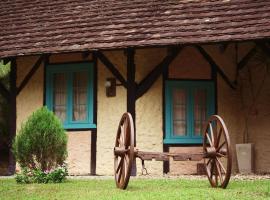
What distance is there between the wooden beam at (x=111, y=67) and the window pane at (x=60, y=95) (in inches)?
48.7

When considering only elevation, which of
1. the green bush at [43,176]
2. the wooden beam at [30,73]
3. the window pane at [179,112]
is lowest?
the green bush at [43,176]

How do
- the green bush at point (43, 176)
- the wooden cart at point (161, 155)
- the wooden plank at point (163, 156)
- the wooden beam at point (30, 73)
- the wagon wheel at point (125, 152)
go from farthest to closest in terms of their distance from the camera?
the wooden beam at point (30, 73), the green bush at point (43, 176), the wooden plank at point (163, 156), the wooden cart at point (161, 155), the wagon wheel at point (125, 152)

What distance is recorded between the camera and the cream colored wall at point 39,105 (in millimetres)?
13891

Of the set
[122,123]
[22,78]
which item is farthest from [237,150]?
[22,78]

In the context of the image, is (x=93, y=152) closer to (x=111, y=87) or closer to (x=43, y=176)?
(x=111, y=87)

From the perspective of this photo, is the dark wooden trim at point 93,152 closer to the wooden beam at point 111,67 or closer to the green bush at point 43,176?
the wooden beam at point 111,67

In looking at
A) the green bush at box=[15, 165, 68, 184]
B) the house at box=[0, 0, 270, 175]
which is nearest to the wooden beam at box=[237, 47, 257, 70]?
the house at box=[0, 0, 270, 175]

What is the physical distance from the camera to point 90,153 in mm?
13789

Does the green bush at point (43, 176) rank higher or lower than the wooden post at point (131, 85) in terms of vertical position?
lower

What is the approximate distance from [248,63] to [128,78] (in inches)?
118

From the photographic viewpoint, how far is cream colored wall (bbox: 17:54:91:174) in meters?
13.9

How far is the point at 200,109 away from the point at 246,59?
1.64 m

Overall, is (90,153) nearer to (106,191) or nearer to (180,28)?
(180,28)

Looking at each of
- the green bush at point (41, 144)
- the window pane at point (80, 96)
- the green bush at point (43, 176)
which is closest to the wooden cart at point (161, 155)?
the green bush at point (43, 176)
